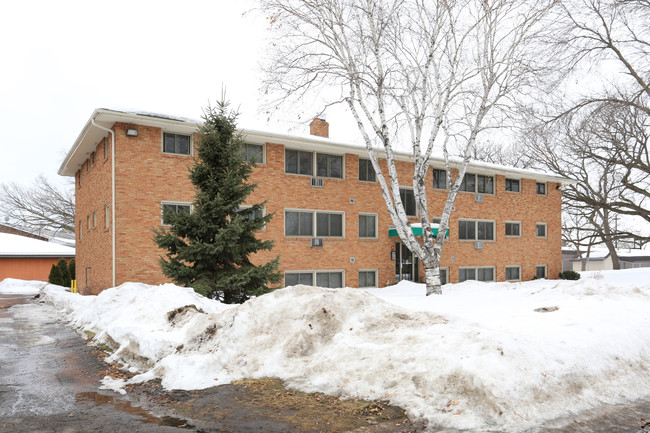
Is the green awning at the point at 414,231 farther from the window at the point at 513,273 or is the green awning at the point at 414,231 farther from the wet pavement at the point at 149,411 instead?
the wet pavement at the point at 149,411

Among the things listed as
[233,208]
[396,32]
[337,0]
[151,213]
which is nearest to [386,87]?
[396,32]

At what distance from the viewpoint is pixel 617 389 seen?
5805mm

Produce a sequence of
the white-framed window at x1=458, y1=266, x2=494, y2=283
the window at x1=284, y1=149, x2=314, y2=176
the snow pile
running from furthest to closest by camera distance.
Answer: the snow pile → the white-framed window at x1=458, y1=266, x2=494, y2=283 → the window at x1=284, y1=149, x2=314, y2=176

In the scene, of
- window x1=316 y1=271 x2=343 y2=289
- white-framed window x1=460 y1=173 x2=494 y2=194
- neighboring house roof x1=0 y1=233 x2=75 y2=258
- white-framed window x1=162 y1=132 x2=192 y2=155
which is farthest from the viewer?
neighboring house roof x1=0 y1=233 x2=75 y2=258

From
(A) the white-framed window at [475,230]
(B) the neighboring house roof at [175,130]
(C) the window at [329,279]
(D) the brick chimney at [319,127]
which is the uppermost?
(D) the brick chimney at [319,127]

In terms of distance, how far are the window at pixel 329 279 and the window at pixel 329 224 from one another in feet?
5.64

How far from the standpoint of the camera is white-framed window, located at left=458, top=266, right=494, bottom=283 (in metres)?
25.8

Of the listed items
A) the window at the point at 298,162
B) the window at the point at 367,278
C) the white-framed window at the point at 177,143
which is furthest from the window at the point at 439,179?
the white-framed window at the point at 177,143

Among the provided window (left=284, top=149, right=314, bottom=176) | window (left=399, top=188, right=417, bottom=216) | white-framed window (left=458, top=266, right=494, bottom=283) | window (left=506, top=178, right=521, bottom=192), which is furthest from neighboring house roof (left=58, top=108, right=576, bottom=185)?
white-framed window (left=458, top=266, right=494, bottom=283)

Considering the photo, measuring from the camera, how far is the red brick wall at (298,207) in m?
17.0

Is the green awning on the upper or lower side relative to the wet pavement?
upper

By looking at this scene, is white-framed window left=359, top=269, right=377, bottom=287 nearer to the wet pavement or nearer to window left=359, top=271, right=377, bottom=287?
window left=359, top=271, right=377, bottom=287

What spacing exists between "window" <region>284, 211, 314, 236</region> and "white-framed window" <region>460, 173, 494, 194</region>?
980cm

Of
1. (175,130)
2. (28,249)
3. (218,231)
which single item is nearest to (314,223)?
(175,130)
